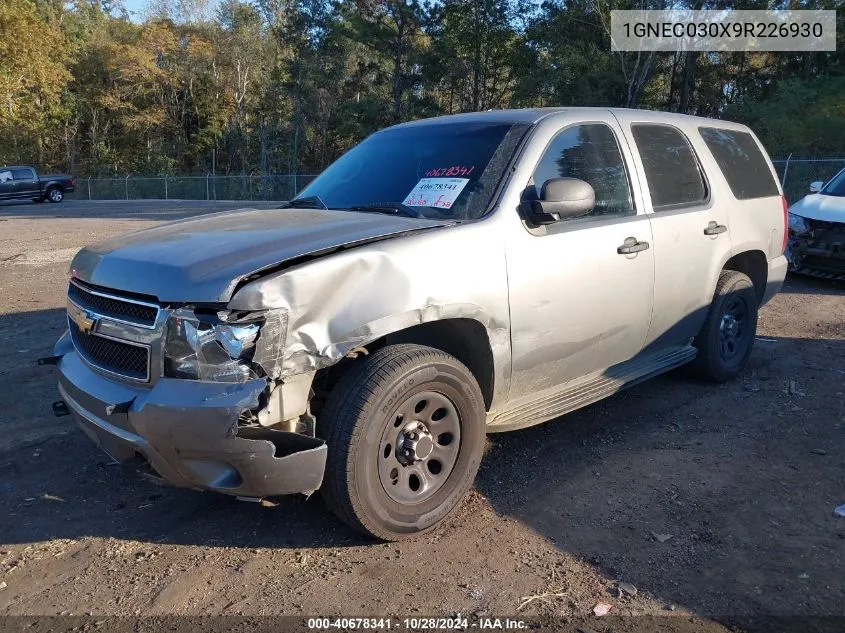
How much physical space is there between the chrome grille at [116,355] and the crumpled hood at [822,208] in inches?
340

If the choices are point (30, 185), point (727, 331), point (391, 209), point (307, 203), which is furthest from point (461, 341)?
point (30, 185)

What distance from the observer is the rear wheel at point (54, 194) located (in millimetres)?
32281

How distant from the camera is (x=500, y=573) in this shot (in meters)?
2.91

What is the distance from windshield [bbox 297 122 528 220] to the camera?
3.57 meters

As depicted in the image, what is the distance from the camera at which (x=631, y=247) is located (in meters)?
4.01

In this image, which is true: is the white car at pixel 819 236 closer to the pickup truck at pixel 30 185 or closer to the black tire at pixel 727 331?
the black tire at pixel 727 331

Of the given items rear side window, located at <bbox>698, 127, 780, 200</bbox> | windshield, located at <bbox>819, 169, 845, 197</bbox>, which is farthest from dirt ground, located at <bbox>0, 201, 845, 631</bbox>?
windshield, located at <bbox>819, 169, 845, 197</bbox>

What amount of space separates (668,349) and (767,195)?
1.77 meters

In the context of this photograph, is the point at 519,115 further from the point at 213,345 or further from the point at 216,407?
the point at 216,407

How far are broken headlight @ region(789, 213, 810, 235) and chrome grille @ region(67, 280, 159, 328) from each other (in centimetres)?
876

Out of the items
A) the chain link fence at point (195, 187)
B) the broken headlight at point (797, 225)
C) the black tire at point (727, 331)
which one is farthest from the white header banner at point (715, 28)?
the black tire at point (727, 331)

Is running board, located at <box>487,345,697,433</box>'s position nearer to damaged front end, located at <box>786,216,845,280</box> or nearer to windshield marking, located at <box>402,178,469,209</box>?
windshield marking, located at <box>402,178,469,209</box>

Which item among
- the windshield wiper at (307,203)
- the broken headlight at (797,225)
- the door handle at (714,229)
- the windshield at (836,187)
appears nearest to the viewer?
the windshield wiper at (307,203)

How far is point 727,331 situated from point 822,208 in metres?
4.94
